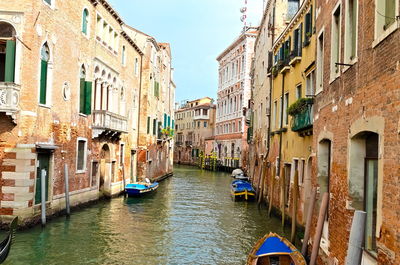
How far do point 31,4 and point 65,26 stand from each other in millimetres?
2107

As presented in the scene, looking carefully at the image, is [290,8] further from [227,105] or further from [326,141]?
[227,105]

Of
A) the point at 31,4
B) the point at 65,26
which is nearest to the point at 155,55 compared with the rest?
the point at 65,26

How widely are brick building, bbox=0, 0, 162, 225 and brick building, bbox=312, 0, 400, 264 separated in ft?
22.1

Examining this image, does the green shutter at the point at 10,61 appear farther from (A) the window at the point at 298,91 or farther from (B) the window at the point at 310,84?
(A) the window at the point at 298,91

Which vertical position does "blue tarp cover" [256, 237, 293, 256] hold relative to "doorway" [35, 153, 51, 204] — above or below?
below

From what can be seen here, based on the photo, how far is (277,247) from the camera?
7074mm

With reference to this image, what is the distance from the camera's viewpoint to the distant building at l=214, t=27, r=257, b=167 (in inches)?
1453

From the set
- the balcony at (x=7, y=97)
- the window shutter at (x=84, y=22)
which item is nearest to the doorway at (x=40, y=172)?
the balcony at (x=7, y=97)

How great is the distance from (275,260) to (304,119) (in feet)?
13.6

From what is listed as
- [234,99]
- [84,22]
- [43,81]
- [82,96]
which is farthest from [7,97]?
[234,99]

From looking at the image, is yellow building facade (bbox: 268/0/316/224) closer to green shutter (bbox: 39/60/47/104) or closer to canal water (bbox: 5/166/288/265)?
canal water (bbox: 5/166/288/265)

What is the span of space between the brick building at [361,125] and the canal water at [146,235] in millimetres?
3541

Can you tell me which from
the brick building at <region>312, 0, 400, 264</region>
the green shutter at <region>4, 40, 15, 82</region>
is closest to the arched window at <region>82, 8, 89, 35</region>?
the green shutter at <region>4, 40, 15, 82</region>

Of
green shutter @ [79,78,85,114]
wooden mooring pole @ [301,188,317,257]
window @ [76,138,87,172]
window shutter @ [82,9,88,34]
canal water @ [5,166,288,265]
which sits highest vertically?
window shutter @ [82,9,88,34]
